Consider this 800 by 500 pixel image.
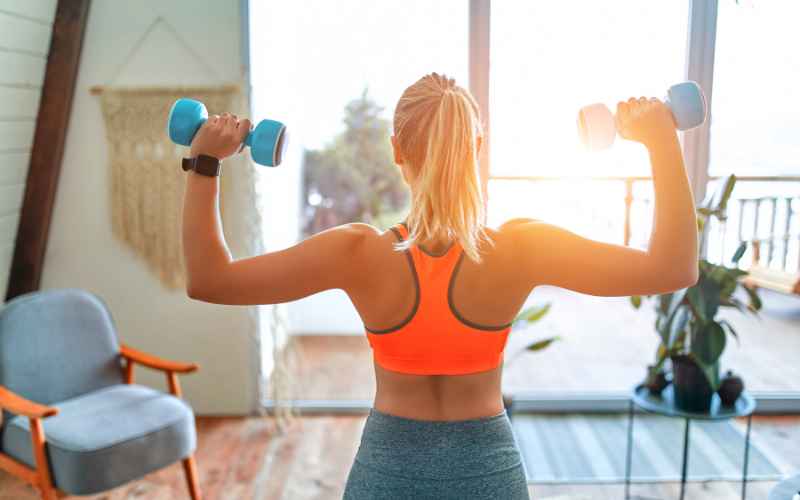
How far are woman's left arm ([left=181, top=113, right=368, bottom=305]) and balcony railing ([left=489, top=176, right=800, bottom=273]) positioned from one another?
171cm

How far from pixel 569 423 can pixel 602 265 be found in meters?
2.07

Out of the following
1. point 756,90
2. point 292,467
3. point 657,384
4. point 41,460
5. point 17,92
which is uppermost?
point 756,90

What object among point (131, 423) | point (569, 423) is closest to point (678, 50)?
point (569, 423)

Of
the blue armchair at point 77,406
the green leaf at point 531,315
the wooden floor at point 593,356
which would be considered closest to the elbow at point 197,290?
the blue armchair at point 77,406

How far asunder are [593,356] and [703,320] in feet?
4.88

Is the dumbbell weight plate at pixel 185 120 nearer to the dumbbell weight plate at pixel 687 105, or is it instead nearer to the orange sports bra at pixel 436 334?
the orange sports bra at pixel 436 334

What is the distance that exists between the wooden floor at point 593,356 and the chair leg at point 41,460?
131cm

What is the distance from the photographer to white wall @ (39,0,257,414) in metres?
2.45

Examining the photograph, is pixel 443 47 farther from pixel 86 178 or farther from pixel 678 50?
pixel 86 178

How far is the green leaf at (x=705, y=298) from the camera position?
183 cm

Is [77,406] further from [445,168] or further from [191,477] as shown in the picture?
[445,168]

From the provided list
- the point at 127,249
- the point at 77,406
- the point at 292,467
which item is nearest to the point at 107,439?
the point at 77,406

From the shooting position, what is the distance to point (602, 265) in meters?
0.75

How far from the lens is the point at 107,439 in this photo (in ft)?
5.49
